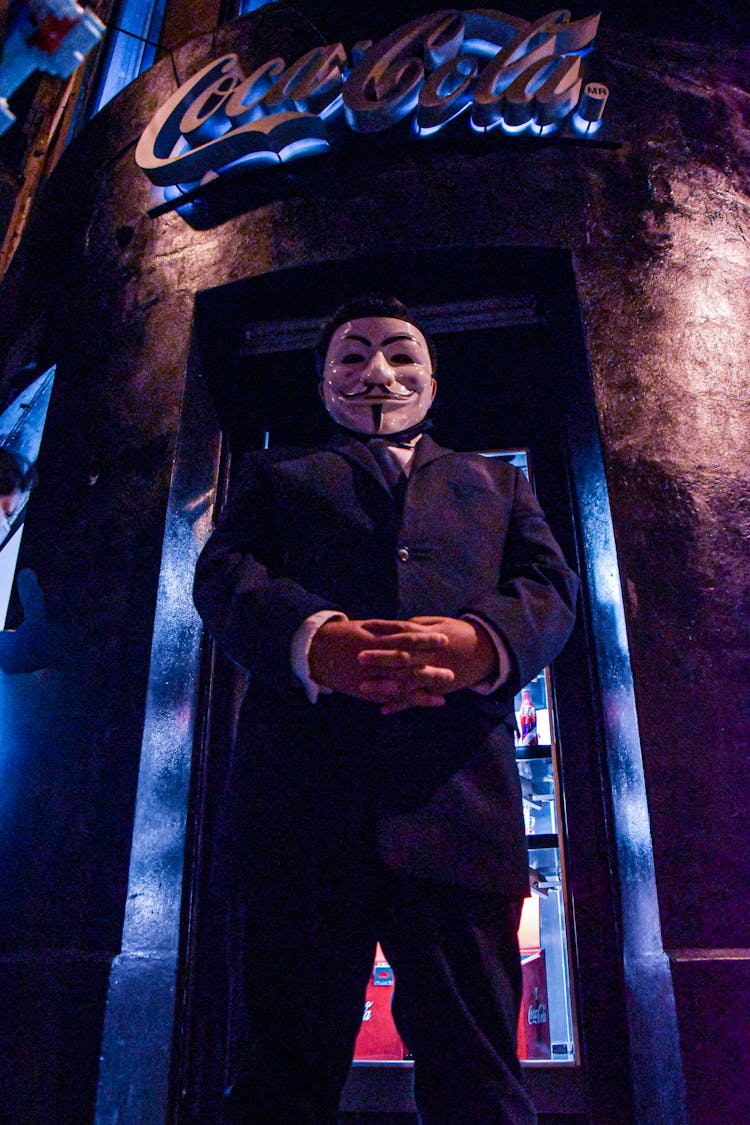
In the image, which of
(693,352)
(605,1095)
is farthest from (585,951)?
(693,352)

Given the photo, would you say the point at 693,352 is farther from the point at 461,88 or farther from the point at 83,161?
the point at 83,161

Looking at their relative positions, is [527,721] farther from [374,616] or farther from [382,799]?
[382,799]

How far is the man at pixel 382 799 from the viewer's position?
159 cm

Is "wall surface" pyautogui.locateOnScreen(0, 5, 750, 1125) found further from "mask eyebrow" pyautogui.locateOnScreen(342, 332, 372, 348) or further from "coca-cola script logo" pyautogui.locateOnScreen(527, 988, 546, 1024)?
"mask eyebrow" pyautogui.locateOnScreen(342, 332, 372, 348)

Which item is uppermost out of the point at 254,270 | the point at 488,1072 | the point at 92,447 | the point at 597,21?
the point at 597,21

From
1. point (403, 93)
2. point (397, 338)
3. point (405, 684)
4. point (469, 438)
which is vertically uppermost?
point (403, 93)

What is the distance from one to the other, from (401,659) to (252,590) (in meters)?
0.42

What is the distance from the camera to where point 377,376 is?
2.38 metres

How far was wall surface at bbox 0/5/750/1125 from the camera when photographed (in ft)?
8.55

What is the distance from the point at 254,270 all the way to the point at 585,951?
3.23m

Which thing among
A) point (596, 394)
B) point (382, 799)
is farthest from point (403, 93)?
point (382, 799)

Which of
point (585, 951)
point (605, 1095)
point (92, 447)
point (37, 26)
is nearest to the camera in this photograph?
point (605, 1095)

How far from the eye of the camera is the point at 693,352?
3.31m

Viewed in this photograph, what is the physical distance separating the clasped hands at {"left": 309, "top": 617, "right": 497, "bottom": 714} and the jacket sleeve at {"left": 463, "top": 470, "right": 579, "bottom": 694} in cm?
6
